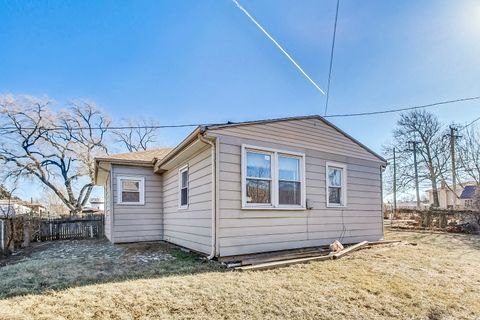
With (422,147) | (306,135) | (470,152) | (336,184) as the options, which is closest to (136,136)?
(306,135)

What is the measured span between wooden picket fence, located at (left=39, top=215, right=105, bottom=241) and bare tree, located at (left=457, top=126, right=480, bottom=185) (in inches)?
874

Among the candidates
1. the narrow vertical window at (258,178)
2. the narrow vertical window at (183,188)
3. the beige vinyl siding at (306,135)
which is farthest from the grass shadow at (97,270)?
the beige vinyl siding at (306,135)

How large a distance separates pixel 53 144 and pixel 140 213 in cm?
1851

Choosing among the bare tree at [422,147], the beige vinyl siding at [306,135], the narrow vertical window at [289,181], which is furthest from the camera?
the bare tree at [422,147]

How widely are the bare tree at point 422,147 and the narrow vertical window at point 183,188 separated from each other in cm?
2447

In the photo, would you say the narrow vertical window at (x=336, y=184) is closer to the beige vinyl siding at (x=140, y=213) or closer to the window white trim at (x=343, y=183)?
the window white trim at (x=343, y=183)

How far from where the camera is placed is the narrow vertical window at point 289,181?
22.7 feet

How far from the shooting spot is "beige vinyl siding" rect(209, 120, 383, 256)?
6.04 m

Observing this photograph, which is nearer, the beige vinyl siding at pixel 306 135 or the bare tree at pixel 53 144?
the beige vinyl siding at pixel 306 135

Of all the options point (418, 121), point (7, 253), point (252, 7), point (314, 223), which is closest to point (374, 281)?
point (314, 223)

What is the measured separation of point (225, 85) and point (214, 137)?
22.5 ft

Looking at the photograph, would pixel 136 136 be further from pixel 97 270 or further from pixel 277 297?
pixel 277 297

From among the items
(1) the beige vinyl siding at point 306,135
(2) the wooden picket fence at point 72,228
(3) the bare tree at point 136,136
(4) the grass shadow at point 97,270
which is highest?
(3) the bare tree at point 136,136

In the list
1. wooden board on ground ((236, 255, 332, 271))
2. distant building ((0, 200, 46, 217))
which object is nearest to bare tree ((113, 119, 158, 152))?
distant building ((0, 200, 46, 217))
